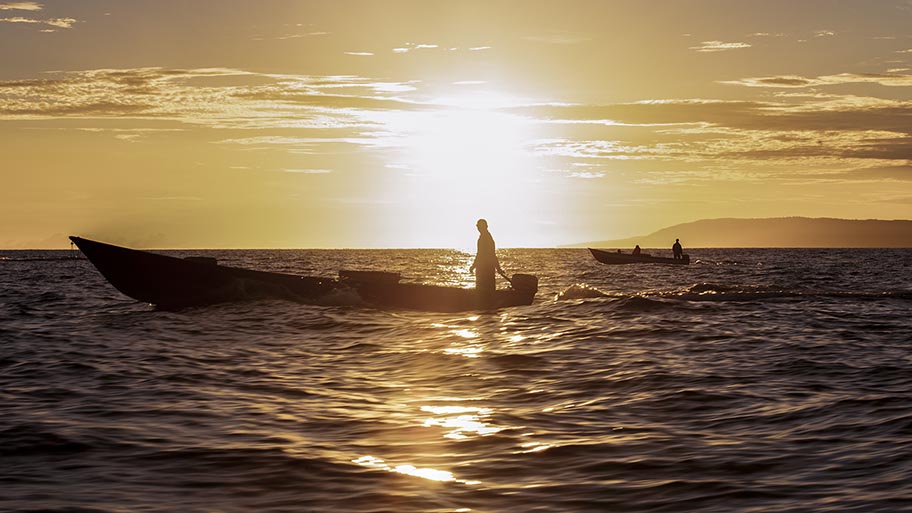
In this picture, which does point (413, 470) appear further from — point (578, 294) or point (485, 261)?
point (578, 294)

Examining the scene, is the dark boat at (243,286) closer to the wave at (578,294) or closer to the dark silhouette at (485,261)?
the dark silhouette at (485,261)

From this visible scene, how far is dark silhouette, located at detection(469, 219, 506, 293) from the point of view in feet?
79.6

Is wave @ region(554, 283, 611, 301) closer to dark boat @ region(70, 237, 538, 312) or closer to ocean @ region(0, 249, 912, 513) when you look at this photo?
dark boat @ region(70, 237, 538, 312)

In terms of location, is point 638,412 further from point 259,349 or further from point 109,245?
point 109,245

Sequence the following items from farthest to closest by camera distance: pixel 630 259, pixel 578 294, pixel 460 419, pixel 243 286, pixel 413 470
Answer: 1. pixel 630 259
2. pixel 578 294
3. pixel 243 286
4. pixel 460 419
5. pixel 413 470

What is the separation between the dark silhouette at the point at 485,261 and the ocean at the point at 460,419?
408cm

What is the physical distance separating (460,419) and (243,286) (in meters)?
17.4

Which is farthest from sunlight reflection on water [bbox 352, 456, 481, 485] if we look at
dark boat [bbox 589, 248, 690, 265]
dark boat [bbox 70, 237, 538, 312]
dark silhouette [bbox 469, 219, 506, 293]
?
dark boat [bbox 589, 248, 690, 265]

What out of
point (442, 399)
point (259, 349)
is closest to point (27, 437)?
point (442, 399)

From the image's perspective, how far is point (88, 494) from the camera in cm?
713

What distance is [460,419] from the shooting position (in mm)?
10242

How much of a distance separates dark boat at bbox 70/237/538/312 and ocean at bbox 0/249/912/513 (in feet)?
15.5

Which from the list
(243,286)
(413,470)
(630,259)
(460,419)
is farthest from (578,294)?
(630,259)

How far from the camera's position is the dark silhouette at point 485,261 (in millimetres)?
24255
